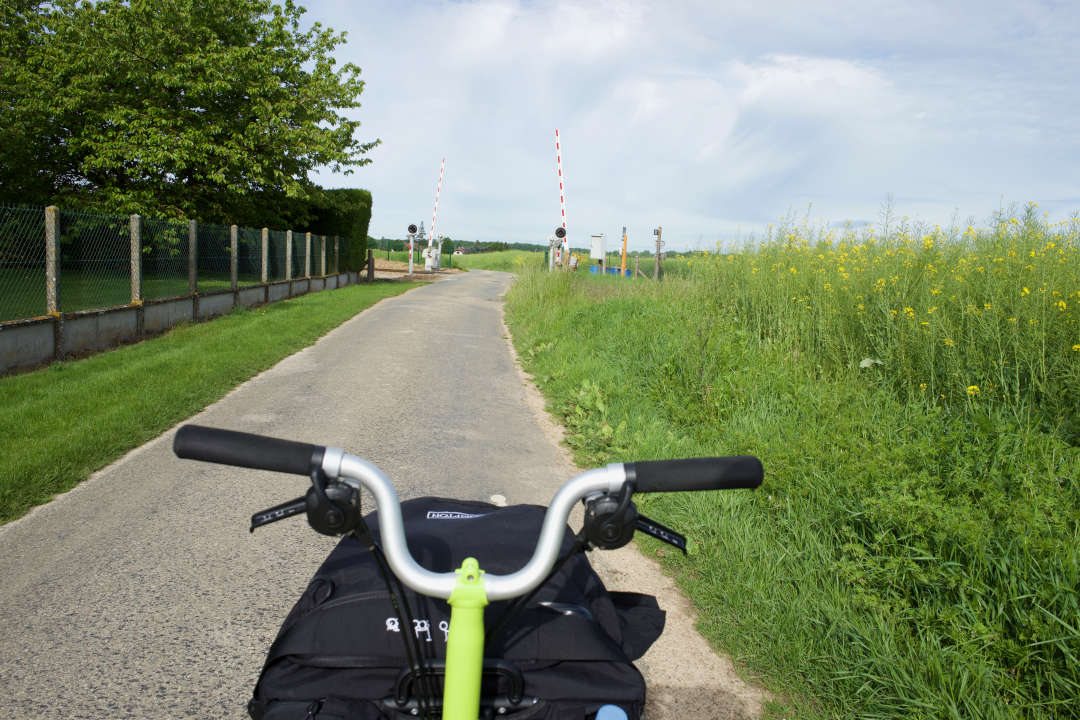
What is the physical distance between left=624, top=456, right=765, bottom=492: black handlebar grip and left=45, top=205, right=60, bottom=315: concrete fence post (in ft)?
31.3

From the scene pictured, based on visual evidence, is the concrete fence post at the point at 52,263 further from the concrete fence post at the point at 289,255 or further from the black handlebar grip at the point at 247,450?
the concrete fence post at the point at 289,255

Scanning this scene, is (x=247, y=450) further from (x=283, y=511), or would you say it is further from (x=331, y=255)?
(x=331, y=255)

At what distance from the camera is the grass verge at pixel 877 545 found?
258cm

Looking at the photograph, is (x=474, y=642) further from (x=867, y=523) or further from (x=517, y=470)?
(x=517, y=470)

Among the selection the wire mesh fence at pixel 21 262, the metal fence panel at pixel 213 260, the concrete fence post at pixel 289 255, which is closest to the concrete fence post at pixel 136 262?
the wire mesh fence at pixel 21 262

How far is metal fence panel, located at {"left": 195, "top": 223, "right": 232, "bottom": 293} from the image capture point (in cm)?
1350

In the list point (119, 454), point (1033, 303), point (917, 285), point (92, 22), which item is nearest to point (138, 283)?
point (119, 454)

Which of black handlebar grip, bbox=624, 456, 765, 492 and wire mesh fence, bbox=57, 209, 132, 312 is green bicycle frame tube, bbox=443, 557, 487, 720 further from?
wire mesh fence, bbox=57, 209, 132, 312

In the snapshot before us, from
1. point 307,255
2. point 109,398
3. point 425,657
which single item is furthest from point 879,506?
point 307,255

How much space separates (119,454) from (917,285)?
6.66 m

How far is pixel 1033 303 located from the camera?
16.0ft

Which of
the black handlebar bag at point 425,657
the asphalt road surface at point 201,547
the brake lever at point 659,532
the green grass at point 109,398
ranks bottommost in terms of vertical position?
the asphalt road surface at point 201,547

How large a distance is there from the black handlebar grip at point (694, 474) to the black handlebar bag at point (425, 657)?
0.98 feet

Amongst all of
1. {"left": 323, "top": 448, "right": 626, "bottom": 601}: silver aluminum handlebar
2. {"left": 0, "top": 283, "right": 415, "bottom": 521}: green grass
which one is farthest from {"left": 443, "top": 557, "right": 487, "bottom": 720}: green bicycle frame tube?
{"left": 0, "top": 283, "right": 415, "bottom": 521}: green grass
